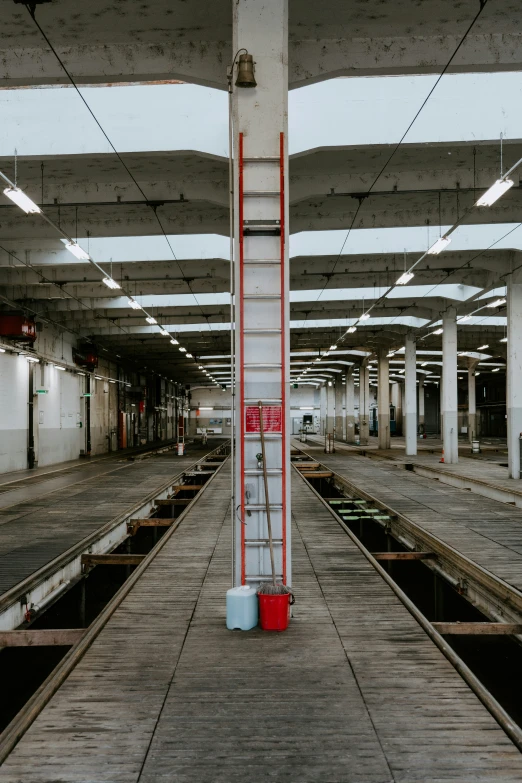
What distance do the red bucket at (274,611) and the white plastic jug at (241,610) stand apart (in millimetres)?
105

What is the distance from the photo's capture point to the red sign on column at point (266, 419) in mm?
6910

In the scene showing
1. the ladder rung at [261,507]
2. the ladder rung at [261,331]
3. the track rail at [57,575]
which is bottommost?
the track rail at [57,575]

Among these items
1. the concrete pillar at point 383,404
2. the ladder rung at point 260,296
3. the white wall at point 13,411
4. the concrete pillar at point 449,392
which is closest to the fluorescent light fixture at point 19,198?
the ladder rung at point 260,296

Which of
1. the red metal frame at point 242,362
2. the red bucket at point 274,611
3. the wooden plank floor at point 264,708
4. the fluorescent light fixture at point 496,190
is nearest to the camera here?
the wooden plank floor at point 264,708

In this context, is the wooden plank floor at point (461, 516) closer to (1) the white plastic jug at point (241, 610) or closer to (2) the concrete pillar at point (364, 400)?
(1) the white plastic jug at point (241, 610)

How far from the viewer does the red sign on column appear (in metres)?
6.91

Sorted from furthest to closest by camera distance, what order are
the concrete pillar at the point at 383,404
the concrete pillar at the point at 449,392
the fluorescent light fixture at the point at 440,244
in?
1. the concrete pillar at the point at 383,404
2. the concrete pillar at the point at 449,392
3. the fluorescent light fixture at the point at 440,244

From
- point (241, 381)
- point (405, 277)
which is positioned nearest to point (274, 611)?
point (241, 381)

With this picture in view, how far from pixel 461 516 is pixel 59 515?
8.32m

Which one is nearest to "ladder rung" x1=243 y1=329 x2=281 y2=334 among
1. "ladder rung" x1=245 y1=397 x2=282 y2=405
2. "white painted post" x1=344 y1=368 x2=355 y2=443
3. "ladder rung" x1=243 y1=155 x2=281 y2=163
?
"ladder rung" x1=245 y1=397 x2=282 y2=405

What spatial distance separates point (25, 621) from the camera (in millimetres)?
8000

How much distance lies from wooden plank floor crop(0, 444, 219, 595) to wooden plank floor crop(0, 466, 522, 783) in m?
3.30

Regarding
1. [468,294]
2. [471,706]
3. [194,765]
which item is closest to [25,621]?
[194,765]

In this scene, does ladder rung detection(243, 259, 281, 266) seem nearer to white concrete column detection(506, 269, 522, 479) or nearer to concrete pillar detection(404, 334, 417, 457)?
white concrete column detection(506, 269, 522, 479)
